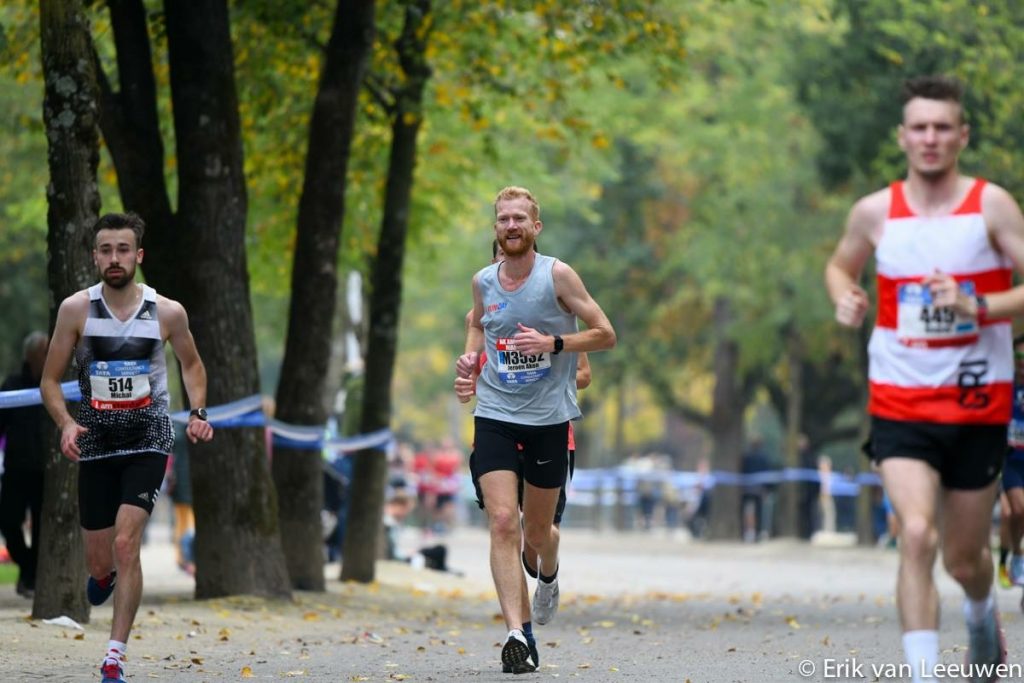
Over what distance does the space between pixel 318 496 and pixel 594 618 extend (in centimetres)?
319

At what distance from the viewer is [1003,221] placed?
7.25 meters

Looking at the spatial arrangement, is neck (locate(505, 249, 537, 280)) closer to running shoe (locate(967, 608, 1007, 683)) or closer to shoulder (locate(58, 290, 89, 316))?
shoulder (locate(58, 290, 89, 316))

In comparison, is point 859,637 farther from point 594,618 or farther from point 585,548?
point 585,548

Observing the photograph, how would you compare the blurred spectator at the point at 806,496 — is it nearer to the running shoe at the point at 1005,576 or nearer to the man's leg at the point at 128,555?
the running shoe at the point at 1005,576

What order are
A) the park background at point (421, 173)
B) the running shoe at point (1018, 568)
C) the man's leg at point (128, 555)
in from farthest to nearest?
the running shoe at point (1018, 568) → the park background at point (421, 173) → the man's leg at point (128, 555)

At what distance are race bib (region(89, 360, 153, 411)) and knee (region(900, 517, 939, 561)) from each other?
3.98 meters

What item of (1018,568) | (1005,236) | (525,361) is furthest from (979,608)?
(1018,568)

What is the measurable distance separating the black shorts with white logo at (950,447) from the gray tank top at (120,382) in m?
3.73

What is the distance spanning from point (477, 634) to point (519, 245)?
478cm

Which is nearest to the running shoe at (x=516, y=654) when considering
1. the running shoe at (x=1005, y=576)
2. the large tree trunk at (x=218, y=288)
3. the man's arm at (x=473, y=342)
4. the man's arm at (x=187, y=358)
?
the man's arm at (x=473, y=342)

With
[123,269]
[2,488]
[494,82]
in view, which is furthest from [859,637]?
[494,82]

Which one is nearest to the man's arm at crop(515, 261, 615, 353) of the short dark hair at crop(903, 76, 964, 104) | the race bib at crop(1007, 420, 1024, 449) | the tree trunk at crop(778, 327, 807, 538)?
the short dark hair at crop(903, 76, 964, 104)

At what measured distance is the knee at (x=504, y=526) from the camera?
1002cm

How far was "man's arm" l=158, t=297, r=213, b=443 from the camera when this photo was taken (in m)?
9.73
